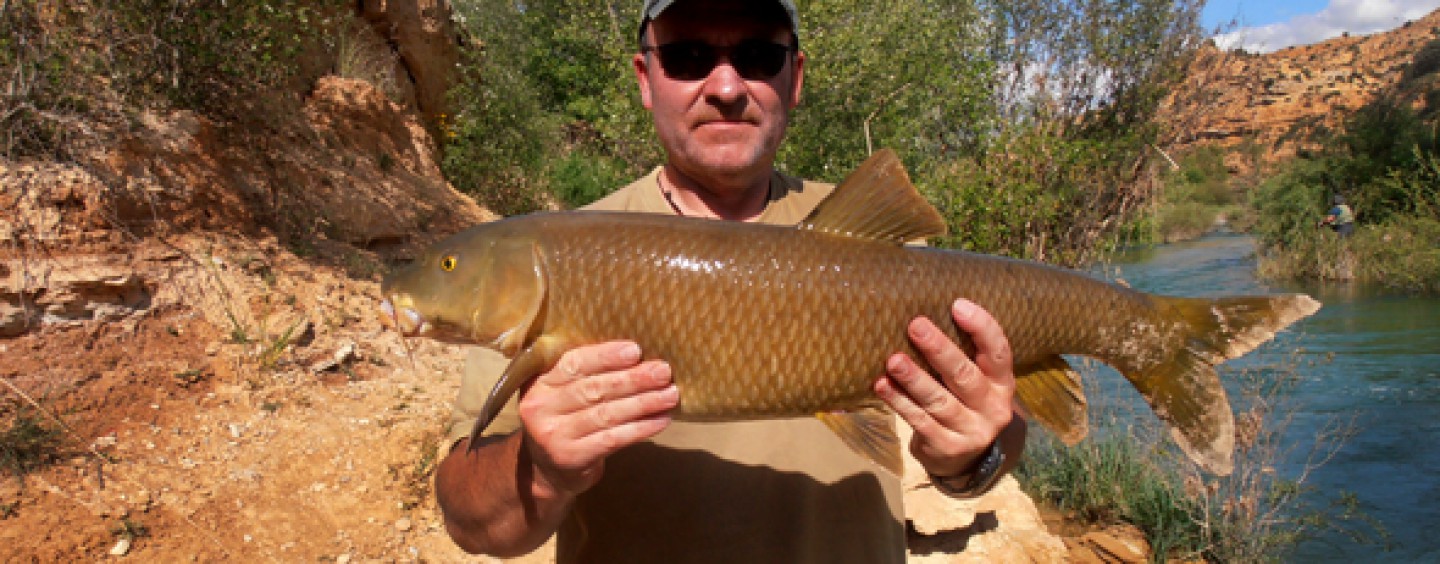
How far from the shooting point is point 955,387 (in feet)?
5.72

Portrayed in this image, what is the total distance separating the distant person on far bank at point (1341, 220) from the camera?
70.1 feet

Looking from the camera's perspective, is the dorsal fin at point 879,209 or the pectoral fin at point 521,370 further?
the dorsal fin at point 879,209

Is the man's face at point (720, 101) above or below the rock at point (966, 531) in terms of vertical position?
above

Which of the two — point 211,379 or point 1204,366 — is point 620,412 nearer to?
point 1204,366

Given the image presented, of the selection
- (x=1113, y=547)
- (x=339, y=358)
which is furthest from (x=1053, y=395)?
(x=339, y=358)

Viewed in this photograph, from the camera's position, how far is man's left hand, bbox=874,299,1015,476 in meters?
1.69

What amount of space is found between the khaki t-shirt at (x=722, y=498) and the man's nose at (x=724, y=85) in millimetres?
920

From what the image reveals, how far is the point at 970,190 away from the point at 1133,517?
4.08 m

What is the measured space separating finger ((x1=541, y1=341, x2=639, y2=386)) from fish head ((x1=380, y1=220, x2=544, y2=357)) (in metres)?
0.14

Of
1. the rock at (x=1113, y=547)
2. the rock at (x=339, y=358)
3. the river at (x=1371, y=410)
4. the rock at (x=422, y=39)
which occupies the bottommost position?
the river at (x=1371, y=410)

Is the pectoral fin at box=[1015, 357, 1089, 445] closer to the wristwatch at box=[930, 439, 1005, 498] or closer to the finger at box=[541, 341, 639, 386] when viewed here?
the wristwatch at box=[930, 439, 1005, 498]

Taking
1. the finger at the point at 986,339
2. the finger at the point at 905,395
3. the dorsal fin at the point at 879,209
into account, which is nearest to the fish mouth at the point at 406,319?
the dorsal fin at the point at 879,209

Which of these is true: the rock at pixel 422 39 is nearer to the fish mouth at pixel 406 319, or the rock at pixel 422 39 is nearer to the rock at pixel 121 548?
the rock at pixel 121 548

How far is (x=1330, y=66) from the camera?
7162 centimetres
